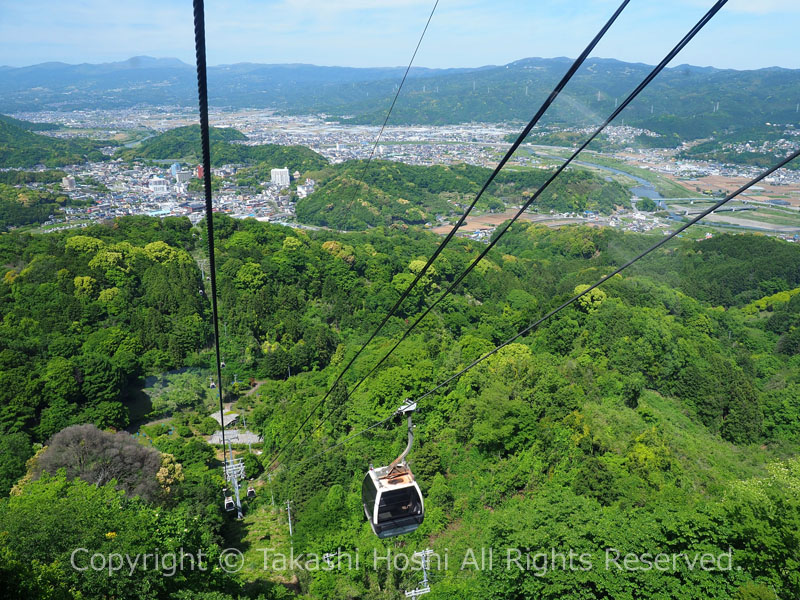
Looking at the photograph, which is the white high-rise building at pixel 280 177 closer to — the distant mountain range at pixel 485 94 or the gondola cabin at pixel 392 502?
the distant mountain range at pixel 485 94

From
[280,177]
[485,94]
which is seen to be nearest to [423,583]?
[280,177]

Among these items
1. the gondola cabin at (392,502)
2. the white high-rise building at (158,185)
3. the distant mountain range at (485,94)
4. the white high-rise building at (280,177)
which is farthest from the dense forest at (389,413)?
the distant mountain range at (485,94)

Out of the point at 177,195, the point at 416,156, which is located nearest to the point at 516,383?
the point at 177,195

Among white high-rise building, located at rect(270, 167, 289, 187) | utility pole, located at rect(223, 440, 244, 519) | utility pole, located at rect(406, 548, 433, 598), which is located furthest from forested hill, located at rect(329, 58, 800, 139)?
utility pole, located at rect(406, 548, 433, 598)

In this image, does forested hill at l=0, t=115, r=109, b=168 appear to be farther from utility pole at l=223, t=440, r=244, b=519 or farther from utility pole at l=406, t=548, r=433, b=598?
utility pole at l=406, t=548, r=433, b=598

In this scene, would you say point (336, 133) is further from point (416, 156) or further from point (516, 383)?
point (516, 383)

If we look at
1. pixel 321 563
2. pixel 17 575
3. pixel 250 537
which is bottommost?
pixel 250 537

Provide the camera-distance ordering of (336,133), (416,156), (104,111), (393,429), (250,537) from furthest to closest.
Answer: (104,111), (336,133), (416,156), (393,429), (250,537)
